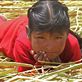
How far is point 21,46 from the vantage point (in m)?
2.19

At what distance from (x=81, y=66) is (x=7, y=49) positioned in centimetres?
63

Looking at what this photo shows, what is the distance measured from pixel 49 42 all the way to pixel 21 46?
0.90 feet

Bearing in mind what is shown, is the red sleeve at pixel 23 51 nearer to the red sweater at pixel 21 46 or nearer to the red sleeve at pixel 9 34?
the red sweater at pixel 21 46

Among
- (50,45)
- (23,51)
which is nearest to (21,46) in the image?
(23,51)

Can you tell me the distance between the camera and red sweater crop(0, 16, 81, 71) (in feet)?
7.13

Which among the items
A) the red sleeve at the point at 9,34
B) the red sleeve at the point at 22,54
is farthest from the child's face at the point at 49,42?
the red sleeve at the point at 9,34

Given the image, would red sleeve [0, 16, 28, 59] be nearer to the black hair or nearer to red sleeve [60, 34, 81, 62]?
red sleeve [60, 34, 81, 62]

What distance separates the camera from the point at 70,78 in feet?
6.06

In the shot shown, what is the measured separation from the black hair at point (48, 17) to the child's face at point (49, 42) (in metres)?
0.02

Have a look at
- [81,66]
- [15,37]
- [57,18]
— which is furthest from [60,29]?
[15,37]

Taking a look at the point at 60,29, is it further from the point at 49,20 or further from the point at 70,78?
the point at 70,78

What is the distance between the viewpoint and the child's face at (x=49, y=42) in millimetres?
1937

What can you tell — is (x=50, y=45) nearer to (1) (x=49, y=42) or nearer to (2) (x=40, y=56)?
(1) (x=49, y=42)

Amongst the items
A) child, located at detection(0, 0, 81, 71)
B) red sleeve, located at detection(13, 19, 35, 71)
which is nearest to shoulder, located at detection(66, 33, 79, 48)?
child, located at detection(0, 0, 81, 71)
